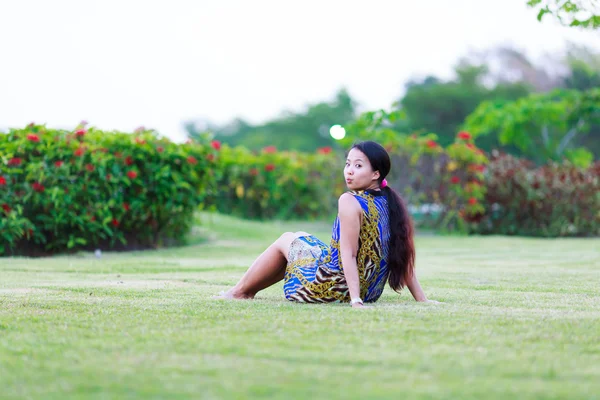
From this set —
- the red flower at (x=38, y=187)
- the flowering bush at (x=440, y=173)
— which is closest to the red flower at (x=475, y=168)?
the flowering bush at (x=440, y=173)

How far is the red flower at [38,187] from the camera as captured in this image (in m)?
9.35

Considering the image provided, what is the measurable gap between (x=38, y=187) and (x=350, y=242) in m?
5.67

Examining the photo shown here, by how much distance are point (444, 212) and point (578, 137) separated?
91.6ft

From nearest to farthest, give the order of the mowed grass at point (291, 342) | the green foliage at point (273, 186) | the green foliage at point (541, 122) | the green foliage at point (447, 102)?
the mowed grass at point (291, 342) < the green foliage at point (273, 186) < the green foliage at point (541, 122) < the green foliage at point (447, 102)

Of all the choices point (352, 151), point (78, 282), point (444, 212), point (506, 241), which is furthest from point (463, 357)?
point (444, 212)

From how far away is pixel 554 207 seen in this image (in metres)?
14.9

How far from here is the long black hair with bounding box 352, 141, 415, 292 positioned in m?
4.88

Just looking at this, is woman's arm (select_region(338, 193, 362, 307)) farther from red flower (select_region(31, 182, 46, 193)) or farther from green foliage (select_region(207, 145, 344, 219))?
green foliage (select_region(207, 145, 344, 219))

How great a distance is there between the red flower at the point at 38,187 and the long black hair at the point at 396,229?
18.1 ft

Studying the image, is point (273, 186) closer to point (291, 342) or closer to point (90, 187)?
point (90, 187)

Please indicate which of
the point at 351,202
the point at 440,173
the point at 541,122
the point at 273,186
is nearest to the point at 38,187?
the point at 351,202

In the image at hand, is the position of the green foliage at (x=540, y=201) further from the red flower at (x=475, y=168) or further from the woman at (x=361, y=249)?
the woman at (x=361, y=249)

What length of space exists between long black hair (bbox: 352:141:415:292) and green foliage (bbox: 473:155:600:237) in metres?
10.4

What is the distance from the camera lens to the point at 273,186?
57.4 feet
